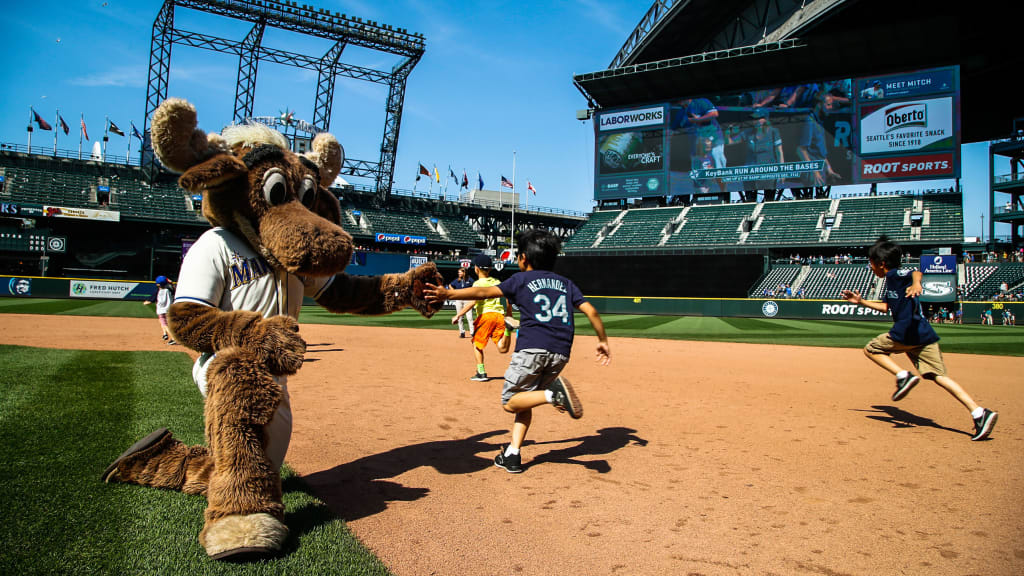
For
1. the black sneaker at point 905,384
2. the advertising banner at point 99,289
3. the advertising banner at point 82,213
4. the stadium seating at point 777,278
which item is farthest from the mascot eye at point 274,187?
the advertising banner at point 82,213

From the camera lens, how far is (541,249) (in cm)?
450

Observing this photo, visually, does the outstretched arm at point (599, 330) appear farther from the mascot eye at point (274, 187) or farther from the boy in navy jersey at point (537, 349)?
the mascot eye at point (274, 187)

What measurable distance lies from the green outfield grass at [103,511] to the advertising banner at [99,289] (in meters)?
29.5

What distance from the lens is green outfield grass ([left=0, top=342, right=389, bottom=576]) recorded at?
253 centimetres

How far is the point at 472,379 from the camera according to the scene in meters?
8.77

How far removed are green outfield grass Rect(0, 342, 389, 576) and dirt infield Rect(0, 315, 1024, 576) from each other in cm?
23

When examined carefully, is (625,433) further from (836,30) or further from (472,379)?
(836,30)

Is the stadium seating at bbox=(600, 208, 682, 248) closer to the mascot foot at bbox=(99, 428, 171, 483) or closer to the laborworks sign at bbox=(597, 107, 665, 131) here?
the laborworks sign at bbox=(597, 107, 665, 131)

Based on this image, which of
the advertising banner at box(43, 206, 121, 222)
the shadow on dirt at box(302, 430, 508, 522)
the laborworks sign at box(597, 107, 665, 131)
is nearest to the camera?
the shadow on dirt at box(302, 430, 508, 522)

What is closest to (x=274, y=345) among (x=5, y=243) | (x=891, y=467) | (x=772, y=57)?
(x=891, y=467)

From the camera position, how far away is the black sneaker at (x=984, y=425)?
211 inches

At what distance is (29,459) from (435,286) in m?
2.82

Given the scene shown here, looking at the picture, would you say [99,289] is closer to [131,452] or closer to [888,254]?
[131,452]

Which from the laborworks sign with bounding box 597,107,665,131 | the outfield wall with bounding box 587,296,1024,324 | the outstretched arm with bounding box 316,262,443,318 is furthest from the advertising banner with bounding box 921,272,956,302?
the outstretched arm with bounding box 316,262,443,318
